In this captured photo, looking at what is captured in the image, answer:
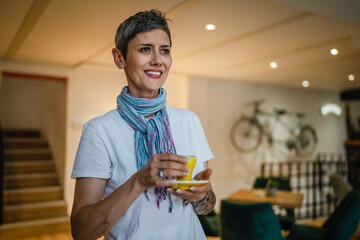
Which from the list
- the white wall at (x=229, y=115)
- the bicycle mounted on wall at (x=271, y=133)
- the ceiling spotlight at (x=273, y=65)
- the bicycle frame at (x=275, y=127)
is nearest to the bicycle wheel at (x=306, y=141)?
the bicycle mounted on wall at (x=271, y=133)

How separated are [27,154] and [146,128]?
6.34m

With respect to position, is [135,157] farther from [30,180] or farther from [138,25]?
[30,180]

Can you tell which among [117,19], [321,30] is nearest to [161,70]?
[117,19]

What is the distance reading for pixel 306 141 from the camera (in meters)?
7.73

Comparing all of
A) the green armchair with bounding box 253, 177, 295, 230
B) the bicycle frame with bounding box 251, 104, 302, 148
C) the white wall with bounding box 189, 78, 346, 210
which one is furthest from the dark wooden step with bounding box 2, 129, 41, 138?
the green armchair with bounding box 253, 177, 295, 230

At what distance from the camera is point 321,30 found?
319 centimetres

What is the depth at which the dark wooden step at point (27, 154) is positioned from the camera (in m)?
6.20

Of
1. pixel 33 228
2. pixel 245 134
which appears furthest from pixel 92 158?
pixel 245 134

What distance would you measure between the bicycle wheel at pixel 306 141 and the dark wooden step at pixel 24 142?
245 inches

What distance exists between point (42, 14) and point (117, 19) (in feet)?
2.24

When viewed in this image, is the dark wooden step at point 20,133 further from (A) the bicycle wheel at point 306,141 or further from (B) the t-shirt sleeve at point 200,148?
(B) the t-shirt sleeve at point 200,148

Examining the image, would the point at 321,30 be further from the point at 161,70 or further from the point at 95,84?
the point at 95,84

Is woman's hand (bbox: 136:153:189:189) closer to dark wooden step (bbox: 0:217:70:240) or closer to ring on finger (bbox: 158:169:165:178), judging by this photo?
ring on finger (bbox: 158:169:165:178)

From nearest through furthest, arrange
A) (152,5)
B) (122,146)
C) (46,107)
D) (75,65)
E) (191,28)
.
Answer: (122,146) → (152,5) → (191,28) → (75,65) → (46,107)
